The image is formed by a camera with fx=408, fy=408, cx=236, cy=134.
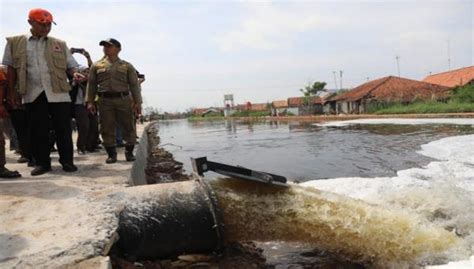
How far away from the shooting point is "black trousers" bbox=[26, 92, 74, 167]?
472 cm

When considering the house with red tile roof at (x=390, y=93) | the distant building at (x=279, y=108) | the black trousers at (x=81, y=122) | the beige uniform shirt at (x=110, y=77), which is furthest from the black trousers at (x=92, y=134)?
the distant building at (x=279, y=108)

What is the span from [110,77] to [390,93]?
37650 mm

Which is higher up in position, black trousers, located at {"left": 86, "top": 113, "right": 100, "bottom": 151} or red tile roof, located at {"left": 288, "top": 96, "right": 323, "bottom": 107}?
Result: red tile roof, located at {"left": 288, "top": 96, "right": 323, "bottom": 107}

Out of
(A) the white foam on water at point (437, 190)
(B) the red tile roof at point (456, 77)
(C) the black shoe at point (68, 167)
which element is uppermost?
(B) the red tile roof at point (456, 77)

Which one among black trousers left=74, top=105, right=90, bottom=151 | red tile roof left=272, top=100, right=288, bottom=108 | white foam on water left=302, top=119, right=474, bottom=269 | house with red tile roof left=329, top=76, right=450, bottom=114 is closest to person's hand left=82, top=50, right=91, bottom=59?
black trousers left=74, top=105, right=90, bottom=151

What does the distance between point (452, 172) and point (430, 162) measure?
1.34 m

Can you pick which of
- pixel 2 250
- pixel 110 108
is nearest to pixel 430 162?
pixel 110 108

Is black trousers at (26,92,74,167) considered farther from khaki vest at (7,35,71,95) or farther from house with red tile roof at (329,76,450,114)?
house with red tile roof at (329,76,450,114)

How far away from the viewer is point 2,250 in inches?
104

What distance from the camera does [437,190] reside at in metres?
4.66

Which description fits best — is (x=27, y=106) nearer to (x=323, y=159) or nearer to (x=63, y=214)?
(x=63, y=214)

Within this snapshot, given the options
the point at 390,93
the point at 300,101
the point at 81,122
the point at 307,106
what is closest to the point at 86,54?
the point at 81,122

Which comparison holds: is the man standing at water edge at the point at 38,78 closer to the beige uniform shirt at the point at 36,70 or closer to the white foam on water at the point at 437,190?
the beige uniform shirt at the point at 36,70

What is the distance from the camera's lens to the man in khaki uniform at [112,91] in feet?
18.3
